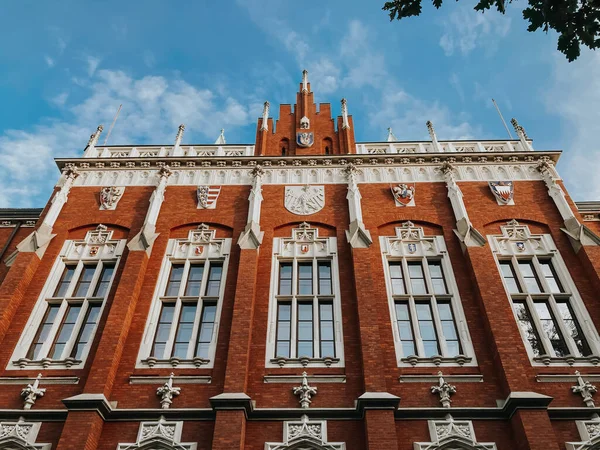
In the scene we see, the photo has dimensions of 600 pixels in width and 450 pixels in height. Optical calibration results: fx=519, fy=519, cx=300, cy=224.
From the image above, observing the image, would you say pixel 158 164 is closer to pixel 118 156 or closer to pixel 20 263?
pixel 118 156

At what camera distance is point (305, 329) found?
50.2 feet

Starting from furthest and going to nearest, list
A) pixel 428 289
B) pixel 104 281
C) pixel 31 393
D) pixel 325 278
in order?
pixel 104 281 → pixel 325 278 → pixel 428 289 → pixel 31 393

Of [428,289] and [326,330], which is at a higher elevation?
[428,289]

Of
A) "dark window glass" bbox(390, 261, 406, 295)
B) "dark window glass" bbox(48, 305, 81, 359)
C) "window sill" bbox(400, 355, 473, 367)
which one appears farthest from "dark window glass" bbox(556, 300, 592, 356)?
"dark window glass" bbox(48, 305, 81, 359)

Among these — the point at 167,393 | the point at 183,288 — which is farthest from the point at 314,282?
the point at 167,393

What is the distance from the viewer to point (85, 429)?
1238 cm

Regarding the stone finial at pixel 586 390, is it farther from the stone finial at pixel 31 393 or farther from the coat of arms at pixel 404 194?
the stone finial at pixel 31 393

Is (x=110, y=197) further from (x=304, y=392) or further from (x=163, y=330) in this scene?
(x=304, y=392)

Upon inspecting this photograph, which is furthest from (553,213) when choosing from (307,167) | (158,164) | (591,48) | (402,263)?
(158,164)

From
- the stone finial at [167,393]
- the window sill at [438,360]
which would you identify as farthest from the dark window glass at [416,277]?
the stone finial at [167,393]

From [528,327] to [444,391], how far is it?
373 centimetres

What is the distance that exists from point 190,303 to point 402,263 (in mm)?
6918

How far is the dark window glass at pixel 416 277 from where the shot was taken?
16.3 m

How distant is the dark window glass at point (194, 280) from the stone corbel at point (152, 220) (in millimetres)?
1625
